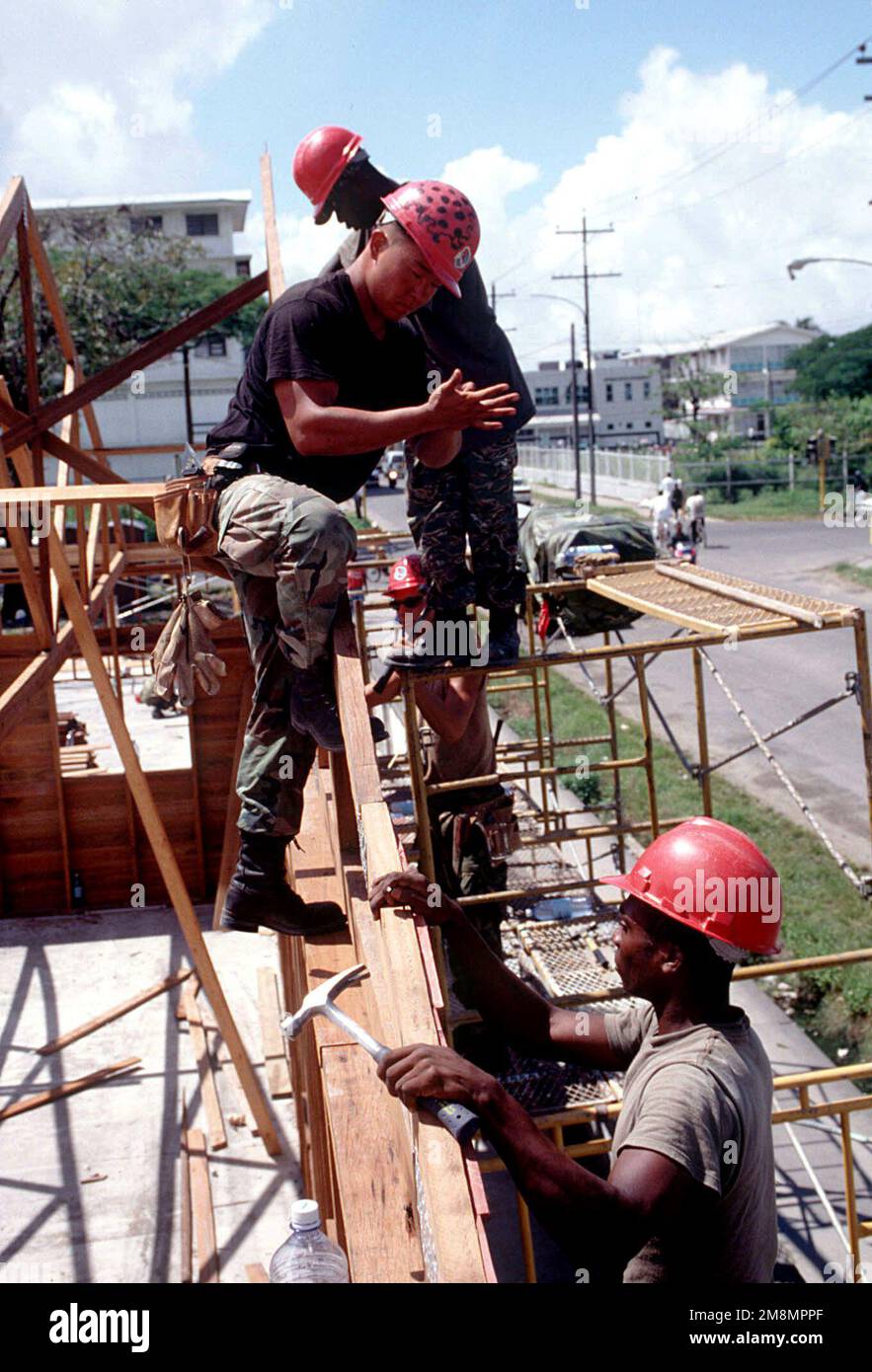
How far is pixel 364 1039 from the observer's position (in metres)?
2.66

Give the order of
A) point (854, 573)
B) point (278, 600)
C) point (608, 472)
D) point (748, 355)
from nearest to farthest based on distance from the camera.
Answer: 1. point (278, 600)
2. point (854, 573)
3. point (608, 472)
4. point (748, 355)

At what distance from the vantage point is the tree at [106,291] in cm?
3753

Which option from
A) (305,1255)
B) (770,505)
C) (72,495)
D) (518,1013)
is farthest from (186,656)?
(770,505)

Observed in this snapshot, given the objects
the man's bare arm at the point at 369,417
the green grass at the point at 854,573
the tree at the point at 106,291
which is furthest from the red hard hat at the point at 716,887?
the tree at the point at 106,291

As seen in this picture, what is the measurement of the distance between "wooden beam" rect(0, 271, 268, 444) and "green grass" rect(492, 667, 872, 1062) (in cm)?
591

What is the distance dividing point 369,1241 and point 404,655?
97.0 inches

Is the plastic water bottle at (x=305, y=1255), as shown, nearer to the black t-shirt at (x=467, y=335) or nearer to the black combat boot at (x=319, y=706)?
the black combat boot at (x=319, y=706)

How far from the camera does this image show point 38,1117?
8930 mm

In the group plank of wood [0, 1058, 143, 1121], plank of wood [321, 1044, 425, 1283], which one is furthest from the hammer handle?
plank of wood [0, 1058, 143, 1121]

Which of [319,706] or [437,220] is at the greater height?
[437,220]

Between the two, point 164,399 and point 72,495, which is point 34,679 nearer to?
point 72,495

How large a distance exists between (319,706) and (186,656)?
78 centimetres

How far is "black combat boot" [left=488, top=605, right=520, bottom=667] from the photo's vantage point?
5.42 m
